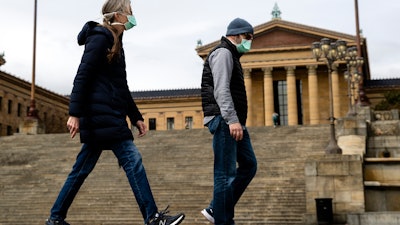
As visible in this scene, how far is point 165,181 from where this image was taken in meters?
19.4

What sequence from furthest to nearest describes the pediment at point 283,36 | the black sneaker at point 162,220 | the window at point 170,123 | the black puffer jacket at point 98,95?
1. the window at point 170,123
2. the pediment at point 283,36
3. the black puffer jacket at point 98,95
4. the black sneaker at point 162,220

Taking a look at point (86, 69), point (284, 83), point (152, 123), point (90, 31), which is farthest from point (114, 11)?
point (152, 123)

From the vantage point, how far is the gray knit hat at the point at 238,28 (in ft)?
20.6

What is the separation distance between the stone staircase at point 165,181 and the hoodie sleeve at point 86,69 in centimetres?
1035

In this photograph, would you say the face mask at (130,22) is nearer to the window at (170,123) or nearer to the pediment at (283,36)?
the pediment at (283,36)

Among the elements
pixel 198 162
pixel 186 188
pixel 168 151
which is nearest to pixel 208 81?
pixel 186 188

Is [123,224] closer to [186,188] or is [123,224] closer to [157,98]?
[186,188]

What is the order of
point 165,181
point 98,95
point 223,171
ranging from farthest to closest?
1. point 165,181
2. point 223,171
3. point 98,95

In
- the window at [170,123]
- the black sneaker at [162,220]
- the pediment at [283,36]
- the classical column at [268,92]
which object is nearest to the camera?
the black sneaker at [162,220]

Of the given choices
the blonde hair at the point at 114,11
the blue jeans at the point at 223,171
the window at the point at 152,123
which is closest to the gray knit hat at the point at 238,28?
the blue jeans at the point at 223,171

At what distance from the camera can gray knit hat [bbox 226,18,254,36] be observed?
247 inches

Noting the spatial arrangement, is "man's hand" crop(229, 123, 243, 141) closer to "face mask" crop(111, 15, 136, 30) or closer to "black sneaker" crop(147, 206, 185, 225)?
"black sneaker" crop(147, 206, 185, 225)

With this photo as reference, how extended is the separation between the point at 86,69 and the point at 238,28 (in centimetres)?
177

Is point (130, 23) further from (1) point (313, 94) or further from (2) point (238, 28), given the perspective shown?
(1) point (313, 94)
